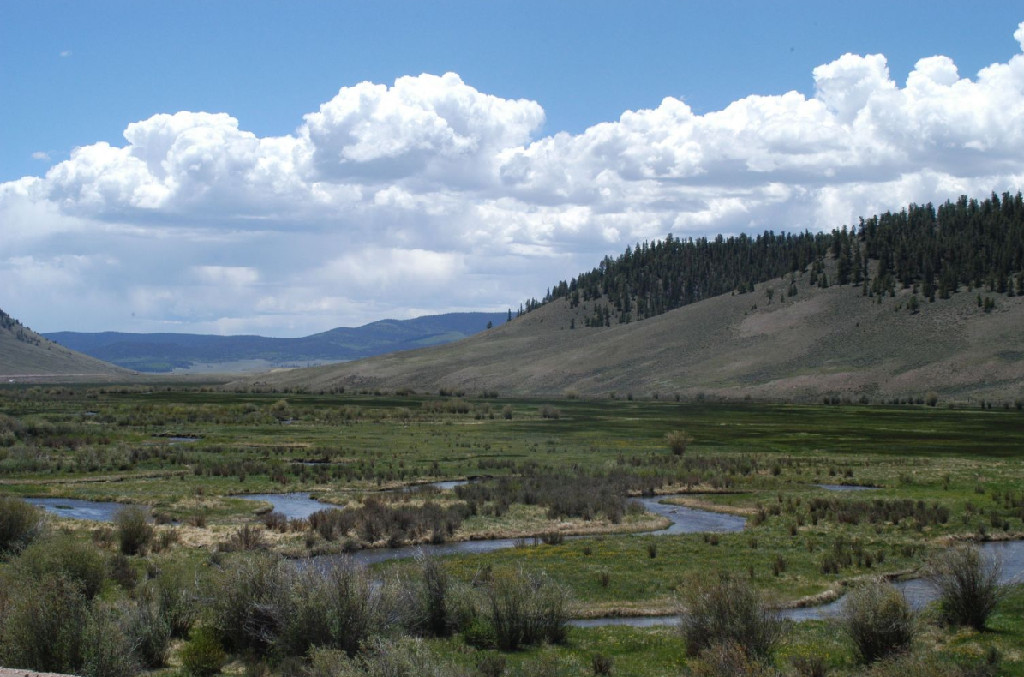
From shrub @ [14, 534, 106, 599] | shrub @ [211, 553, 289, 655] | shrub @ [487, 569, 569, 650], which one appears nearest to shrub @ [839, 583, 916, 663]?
shrub @ [487, 569, 569, 650]

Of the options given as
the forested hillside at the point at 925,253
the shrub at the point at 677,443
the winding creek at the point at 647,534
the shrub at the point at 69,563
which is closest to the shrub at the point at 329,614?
the winding creek at the point at 647,534

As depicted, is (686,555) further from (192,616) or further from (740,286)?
(740,286)

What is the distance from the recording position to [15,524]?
26.0 m

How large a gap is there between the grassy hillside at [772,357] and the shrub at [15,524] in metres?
101

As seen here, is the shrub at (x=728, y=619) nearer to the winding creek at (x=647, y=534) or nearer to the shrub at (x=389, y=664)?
the winding creek at (x=647, y=534)

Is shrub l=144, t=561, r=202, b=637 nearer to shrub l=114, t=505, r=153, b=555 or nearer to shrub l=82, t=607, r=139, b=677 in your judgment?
shrub l=82, t=607, r=139, b=677

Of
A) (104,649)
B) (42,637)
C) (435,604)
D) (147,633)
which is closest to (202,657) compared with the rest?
(147,633)

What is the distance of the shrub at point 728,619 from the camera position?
15898 millimetres

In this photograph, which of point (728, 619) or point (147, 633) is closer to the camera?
point (728, 619)

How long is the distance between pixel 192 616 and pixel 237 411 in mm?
79136

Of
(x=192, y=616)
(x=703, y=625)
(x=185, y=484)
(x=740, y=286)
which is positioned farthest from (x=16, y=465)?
(x=740, y=286)

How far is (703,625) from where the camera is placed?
660 inches

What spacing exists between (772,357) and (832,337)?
985 cm

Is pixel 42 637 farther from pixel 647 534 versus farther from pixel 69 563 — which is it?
pixel 647 534
